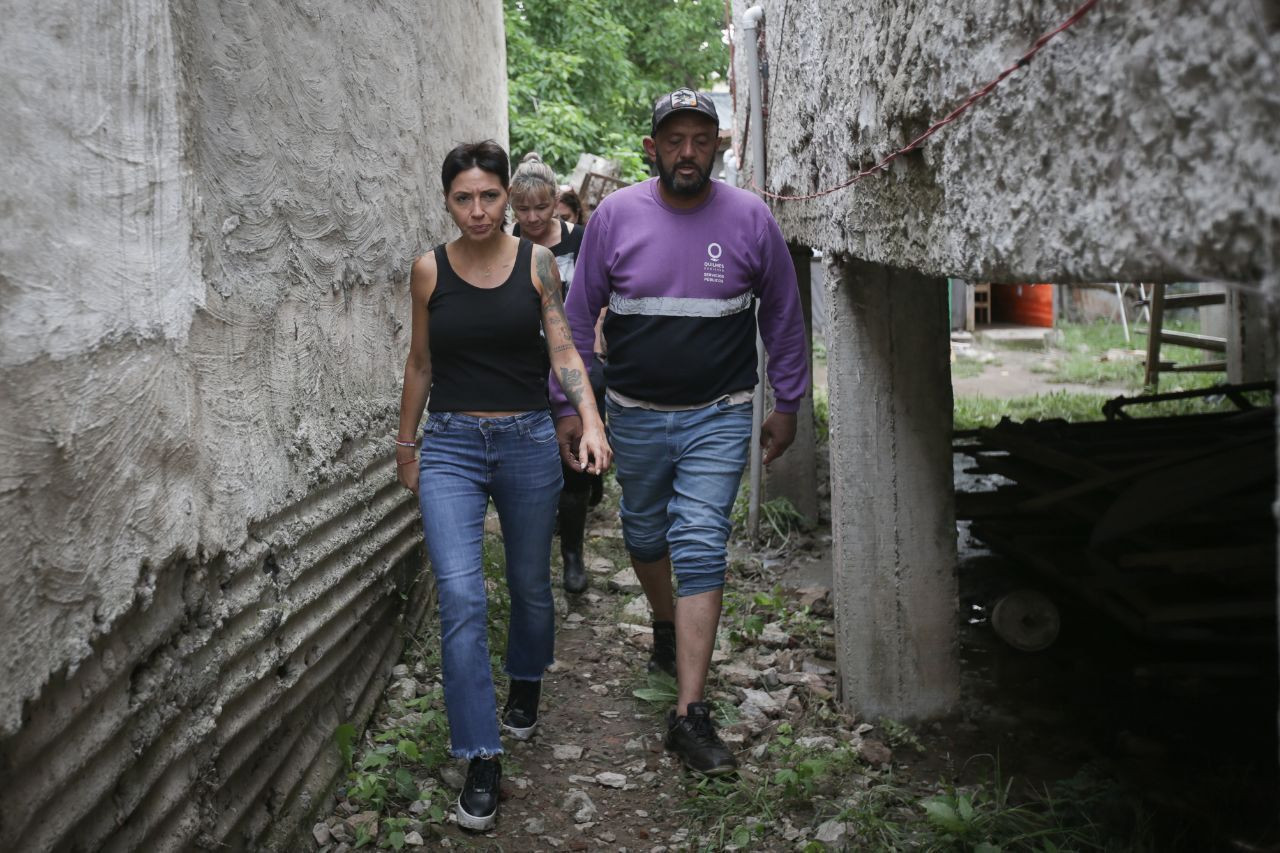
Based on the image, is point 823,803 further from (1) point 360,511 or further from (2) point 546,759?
(1) point 360,511

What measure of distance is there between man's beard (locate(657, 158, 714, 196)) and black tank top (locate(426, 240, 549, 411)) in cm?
62

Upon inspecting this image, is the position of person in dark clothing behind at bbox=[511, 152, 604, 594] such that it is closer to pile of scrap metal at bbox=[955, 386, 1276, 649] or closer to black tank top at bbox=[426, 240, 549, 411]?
black tank top at bbox=[426, 240, 549, 411]

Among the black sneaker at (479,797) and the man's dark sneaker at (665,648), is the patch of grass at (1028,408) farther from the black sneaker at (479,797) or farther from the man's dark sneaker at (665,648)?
the black sneaker at (479,797)

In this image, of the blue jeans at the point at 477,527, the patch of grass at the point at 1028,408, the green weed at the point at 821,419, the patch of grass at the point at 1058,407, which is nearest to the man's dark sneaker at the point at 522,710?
the blue jeans at the point at 477,527

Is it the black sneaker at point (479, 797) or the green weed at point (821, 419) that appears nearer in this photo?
the black sneaker at point (479, 797)

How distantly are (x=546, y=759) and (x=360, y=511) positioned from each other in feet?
3.71

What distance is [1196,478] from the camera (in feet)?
14.6

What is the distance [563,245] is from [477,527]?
8.29ft

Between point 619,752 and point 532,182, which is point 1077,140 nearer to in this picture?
point 619,752

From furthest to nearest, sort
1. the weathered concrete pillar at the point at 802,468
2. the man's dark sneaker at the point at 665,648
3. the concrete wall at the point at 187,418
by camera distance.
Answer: the weathered concrete pillar at the point at 802,468, the man's dark sneaker at the point at 665,648, the concrete wall at the point at 187,418

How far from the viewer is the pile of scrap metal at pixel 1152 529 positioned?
4.20 m

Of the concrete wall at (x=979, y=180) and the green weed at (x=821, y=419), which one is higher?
the concrete wall at (x=979, y=180)

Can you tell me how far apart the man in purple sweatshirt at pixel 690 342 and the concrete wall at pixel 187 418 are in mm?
931

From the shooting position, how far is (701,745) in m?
3.82
